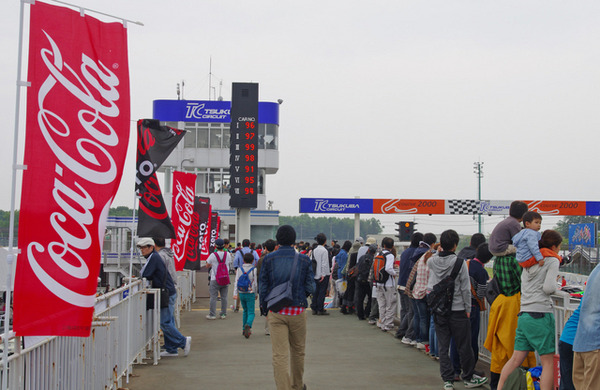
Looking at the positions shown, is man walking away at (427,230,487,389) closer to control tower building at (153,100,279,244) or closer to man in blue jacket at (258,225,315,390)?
man in blue jacket at (258,225,315,390)

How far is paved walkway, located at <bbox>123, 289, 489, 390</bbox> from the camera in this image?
809 cm

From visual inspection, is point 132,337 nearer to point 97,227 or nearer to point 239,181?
point 97,227

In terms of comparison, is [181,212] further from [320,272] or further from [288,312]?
[288,312]

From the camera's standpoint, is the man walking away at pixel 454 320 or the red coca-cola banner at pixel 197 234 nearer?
the man walking away at pixel 454 320

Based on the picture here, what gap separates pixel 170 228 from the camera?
9.38 m

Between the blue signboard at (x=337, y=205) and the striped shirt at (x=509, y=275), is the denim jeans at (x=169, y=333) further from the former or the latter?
the blue signboard at (x=337, y=205)

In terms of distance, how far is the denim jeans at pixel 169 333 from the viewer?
984 centimetres

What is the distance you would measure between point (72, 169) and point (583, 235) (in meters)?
23.6

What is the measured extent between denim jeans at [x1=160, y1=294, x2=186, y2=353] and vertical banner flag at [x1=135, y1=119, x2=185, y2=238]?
138cm

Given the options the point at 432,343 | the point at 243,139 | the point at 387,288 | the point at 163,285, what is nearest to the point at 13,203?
the point at 163,285

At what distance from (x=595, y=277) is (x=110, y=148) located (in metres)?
3.62

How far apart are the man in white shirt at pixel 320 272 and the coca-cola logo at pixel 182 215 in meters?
3.33

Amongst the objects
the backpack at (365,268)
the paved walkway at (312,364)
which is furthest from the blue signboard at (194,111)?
the paved walkway at (312,364)

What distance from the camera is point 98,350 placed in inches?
258
